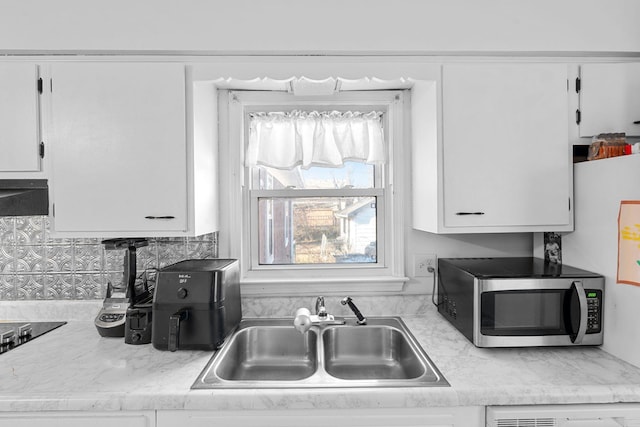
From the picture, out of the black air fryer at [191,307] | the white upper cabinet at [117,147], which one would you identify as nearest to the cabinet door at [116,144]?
the white upper cabinet at [117,147]

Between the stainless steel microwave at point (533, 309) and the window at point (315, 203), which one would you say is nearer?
the stainless steel microwave at point (533, 309)

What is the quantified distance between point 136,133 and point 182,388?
98 centimetres

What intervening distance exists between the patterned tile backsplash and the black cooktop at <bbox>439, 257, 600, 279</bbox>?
1211 mm

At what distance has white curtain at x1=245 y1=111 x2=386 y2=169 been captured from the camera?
6.26 feet

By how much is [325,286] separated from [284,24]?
1196 mm

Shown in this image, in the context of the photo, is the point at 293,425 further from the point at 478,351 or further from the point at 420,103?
the point at 420,103

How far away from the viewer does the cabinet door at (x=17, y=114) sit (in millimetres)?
1482

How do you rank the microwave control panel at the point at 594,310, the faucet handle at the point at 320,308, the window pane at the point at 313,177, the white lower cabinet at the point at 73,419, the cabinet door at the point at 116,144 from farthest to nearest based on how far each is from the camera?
the window pane at the point at 313,177
the faucet handle at the point at 320,308
the cabinet door at the point at 116,144
the microwave control panel at the point at 594,310
the white lower cabinet at the point at 73,419

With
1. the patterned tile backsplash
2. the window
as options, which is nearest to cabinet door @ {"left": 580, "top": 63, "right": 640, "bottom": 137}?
the window

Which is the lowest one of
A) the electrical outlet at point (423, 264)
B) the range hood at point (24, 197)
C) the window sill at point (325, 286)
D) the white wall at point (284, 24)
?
the window sill at point (325, 286)

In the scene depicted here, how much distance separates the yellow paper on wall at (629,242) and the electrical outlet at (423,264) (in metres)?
0.76

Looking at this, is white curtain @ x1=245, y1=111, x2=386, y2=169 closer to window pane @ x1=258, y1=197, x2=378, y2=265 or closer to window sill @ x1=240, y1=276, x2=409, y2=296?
window pane @ x1=258, y1=197, x2=378, y2=265

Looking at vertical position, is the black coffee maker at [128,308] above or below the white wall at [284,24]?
below

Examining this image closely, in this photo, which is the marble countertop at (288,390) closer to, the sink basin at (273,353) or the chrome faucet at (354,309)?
the sink basin at (273,353)
